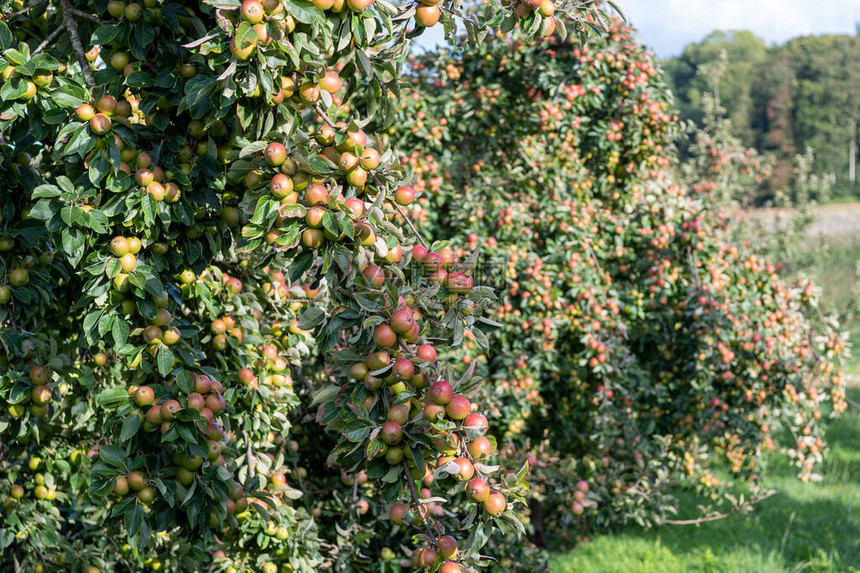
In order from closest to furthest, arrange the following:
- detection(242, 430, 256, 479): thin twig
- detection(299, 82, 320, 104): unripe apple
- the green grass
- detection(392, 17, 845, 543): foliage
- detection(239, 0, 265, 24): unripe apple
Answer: detection(239, 0, 265, 24): unripe apple, detection(299, 82, 320, 104): unripe apple, detection(242, 430, 256, 479): thin twig, detection(392, 17, 845, 543): foliage, the green grass

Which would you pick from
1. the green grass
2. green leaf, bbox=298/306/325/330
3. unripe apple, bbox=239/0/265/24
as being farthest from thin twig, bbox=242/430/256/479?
the green grass

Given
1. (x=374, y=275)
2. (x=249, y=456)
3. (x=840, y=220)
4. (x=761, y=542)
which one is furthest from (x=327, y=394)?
(x=840, y=220)

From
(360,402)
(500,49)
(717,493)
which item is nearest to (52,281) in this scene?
(360,402)

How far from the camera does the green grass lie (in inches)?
183

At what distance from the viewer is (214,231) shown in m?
1.66

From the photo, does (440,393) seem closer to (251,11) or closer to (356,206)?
(356,206)

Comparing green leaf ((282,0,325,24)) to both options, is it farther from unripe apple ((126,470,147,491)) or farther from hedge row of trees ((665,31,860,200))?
hedge row of trees ((665,31,860,200))

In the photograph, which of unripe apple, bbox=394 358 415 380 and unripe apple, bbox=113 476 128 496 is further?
unripe apple, bbox=113 476 128 496

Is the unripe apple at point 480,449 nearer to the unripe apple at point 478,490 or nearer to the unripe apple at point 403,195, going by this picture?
the unripe apple at point 478,490

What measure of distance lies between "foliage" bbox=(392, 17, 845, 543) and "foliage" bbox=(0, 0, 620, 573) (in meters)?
2.56

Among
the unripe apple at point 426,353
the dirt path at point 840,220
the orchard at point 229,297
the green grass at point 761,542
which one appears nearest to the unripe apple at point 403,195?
the orchard at point 229,297

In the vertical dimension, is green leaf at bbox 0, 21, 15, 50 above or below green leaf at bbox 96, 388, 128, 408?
above

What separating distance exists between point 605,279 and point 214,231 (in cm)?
323

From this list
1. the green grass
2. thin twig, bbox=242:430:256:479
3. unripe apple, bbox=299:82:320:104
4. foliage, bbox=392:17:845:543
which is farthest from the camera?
the green grass
